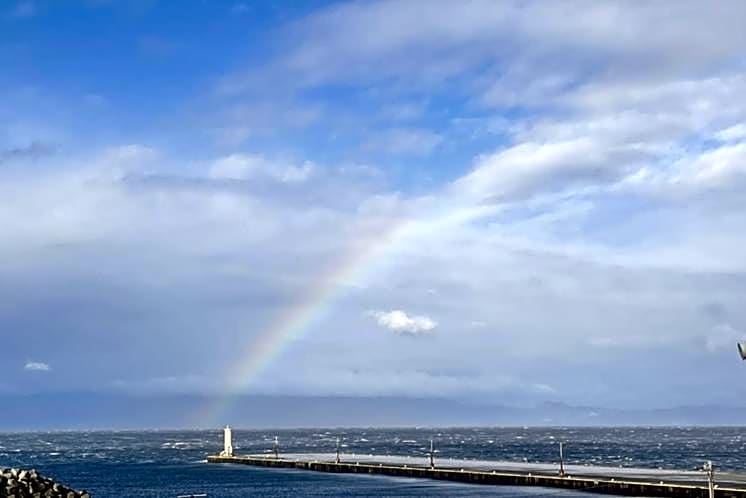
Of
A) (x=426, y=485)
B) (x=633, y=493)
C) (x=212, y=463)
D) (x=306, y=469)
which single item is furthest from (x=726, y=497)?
(x=212, y=463)

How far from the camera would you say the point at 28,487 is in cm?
5528

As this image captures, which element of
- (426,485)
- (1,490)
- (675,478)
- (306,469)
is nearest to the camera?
(1,490)

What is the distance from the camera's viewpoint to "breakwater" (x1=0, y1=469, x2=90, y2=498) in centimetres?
5444

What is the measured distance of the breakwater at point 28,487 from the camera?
5444 cm

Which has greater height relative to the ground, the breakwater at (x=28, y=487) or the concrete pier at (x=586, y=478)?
the breakwater at (x=28, y=487)

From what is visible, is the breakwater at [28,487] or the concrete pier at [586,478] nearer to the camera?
the breakwater at [28,487]

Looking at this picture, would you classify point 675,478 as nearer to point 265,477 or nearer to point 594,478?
point 594,478

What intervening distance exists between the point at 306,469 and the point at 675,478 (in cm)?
6157

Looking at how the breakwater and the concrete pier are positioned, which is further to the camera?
the concrete pier

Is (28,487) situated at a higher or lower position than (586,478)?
higher

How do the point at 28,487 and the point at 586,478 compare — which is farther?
the point at 586,478

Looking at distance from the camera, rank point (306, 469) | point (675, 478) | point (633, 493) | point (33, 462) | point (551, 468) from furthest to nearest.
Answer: point (33, 462), point (306, 469), point (551, 468), point (675, 478), point (633, 493)

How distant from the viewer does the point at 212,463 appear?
165500 millimetres

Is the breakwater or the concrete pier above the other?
the breakwater
